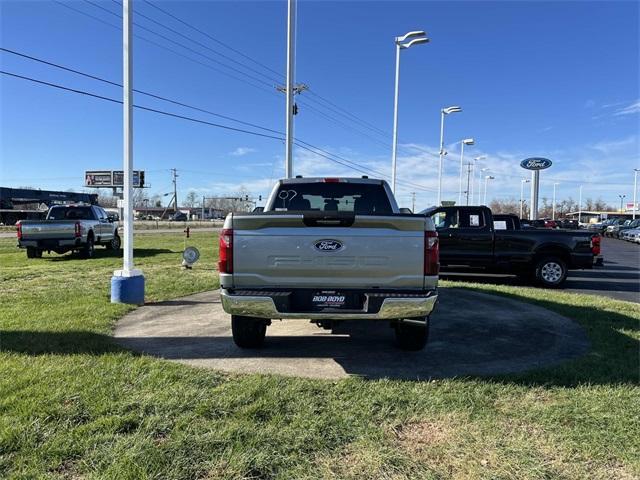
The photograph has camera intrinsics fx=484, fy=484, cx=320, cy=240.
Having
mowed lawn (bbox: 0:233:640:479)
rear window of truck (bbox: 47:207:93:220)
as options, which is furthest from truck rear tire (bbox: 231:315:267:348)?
rear window of truck (bbox: 47:207:93:220)

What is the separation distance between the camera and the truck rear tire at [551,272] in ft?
40.2

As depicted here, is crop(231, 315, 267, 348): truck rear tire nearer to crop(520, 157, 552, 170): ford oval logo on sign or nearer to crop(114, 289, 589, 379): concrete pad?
crop(114, 289, 589, 379): concrete pad

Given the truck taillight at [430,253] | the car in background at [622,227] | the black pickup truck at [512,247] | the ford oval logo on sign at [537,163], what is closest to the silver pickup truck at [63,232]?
the black pickup truck at [512,247]

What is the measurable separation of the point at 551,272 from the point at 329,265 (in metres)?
9.87

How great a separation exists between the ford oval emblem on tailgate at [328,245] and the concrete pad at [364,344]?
123 centimetres

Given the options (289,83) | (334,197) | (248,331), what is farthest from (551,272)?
(248,331)

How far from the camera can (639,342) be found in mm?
5977

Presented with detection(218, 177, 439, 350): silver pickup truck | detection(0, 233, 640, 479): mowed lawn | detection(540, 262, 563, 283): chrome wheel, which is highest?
detection(218, 177, 439, 350): silver pickup truck

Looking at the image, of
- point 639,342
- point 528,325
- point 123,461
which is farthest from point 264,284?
point 639,342

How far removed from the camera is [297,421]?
354cm

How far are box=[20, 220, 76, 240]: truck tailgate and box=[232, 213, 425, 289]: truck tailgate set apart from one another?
14.0 metres

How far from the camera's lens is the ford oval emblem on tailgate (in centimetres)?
438

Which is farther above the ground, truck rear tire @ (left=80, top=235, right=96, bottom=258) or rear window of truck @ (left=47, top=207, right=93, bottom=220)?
rear window of truck @ (left=47, top=207, right=93, bottom=220)

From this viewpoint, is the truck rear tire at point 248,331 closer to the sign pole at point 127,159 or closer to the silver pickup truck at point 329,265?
the silver pickup truck at point 329,265
